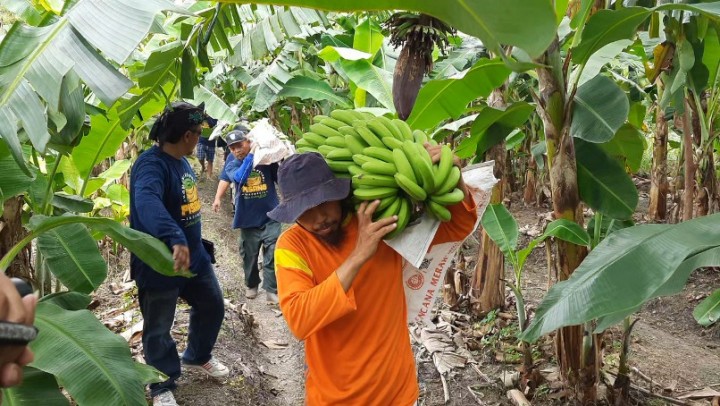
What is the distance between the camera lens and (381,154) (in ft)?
5.76

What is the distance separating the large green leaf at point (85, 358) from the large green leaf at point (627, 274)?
1.23 metres

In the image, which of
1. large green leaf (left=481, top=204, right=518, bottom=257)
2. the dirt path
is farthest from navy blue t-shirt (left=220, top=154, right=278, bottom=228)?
large green leaf (left=481, top=204, right=518, bottom=257)

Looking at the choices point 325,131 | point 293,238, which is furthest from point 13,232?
point 325,131

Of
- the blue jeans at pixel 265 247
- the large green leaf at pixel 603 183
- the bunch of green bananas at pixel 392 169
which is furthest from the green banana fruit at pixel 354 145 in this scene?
the blue jeans at pixel 265 247

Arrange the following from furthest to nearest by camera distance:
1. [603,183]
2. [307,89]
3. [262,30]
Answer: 1. [307,89]
2. [262,30]
3. [603,183]

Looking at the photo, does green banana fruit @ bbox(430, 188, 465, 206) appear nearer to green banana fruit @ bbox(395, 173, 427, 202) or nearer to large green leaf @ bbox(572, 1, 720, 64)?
green banana fruit @ bbox(395, 173, 427, 202)

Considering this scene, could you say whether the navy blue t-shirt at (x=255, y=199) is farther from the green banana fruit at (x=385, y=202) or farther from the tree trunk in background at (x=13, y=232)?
the green banana fruit at (x=385, y=202)

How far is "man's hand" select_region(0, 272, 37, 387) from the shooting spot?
2.78 ft

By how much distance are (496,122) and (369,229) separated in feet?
3.40

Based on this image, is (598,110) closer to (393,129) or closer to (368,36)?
(393,129)

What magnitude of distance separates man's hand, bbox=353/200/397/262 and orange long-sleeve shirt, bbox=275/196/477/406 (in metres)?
0.17

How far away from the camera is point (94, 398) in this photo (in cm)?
175

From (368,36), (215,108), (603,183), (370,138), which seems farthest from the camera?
(215,108)

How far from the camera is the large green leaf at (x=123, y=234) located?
1966 mm
